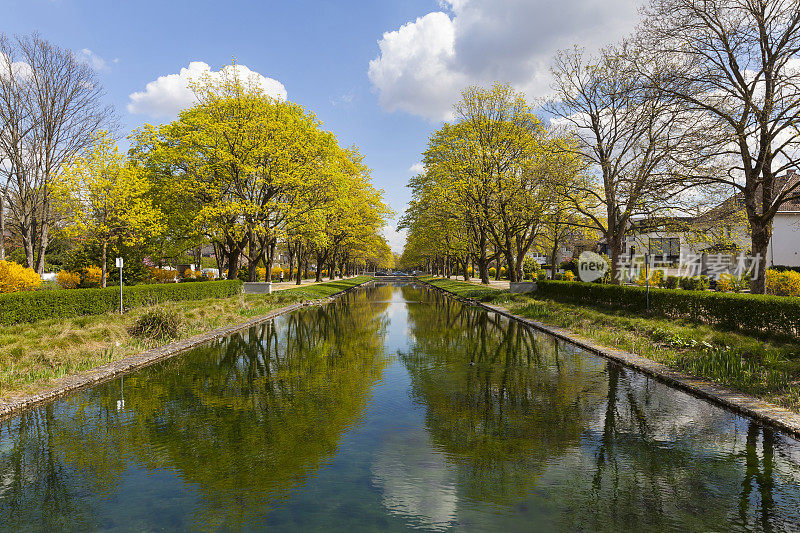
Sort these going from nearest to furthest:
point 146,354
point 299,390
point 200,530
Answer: point 200,530 → point 299,390 → point 146,354

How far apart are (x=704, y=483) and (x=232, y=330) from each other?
14743 mm

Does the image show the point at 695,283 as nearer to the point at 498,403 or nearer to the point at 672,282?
the point at 672,282

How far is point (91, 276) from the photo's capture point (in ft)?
86.2

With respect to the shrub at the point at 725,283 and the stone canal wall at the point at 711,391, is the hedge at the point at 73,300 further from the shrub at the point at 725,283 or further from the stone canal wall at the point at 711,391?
the shrub at the point at 725,283

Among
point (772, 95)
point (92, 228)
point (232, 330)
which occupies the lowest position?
point (232, 330)

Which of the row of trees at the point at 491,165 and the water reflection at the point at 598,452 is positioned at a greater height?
the row of trees at the point at 491,165

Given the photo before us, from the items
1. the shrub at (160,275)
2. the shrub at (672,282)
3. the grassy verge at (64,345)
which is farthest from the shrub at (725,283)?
the shrub at (160,275)

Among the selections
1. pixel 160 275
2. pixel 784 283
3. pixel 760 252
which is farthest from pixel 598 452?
pixel 160 275

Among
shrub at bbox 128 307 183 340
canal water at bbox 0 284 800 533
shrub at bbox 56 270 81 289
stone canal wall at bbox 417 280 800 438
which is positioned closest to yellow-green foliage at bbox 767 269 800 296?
stone canal wall at bbox 417 280 800 438

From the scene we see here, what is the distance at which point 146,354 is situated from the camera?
11.0 meters

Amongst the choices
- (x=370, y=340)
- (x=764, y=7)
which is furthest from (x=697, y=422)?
(x=764, y=7)

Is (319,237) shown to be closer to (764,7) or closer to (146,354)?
(146,354)

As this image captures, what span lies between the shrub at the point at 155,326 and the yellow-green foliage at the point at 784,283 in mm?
29157

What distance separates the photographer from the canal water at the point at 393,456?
400cm
